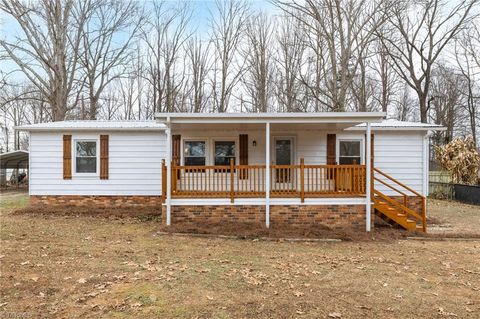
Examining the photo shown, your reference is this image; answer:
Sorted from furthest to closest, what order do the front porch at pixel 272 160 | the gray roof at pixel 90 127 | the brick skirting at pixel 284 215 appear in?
1. the gray roof at pixel 90 127
2. the brick skirting at pixel 284 215
3. the front porch at pixel 272 160

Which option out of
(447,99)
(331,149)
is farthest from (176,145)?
(447,99)

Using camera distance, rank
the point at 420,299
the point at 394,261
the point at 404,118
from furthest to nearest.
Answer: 1. the point at 404,118
2. the point at 394,261
3. the point at 420,299

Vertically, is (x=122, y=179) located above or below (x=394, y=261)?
above

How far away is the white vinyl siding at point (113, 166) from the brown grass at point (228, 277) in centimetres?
323

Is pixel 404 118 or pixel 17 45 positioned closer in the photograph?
pixel 17 45

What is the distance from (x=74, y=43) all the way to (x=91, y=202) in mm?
14124

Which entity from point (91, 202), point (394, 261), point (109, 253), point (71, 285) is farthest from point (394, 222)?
point (91, 202)

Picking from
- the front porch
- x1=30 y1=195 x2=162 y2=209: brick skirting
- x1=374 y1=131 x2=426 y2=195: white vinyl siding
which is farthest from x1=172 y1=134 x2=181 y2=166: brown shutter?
x1=374 y1=131 x2=426 y2=195: white vinyl siding

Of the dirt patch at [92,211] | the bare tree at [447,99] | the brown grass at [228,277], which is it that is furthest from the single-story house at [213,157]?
the bare tree at [447,99]

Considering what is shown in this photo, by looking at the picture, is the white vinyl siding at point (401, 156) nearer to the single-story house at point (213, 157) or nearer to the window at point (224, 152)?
the single-story house at point (213, 157)

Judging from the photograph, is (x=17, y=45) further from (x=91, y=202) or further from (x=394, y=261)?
(x=394, y=261)

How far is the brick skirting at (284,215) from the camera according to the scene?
28.2ft

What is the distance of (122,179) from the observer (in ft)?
37.1

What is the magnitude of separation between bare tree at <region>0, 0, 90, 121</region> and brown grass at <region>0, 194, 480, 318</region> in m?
13.9
